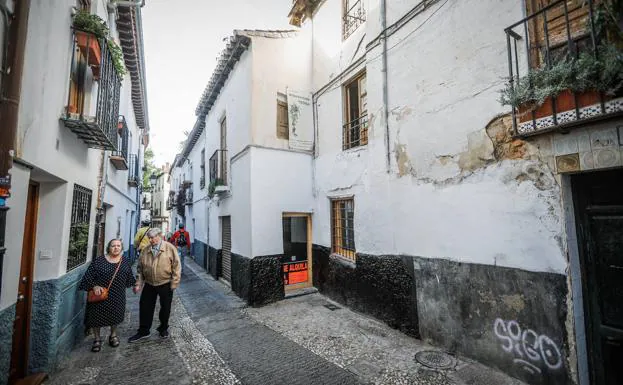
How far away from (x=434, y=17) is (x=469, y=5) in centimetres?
60

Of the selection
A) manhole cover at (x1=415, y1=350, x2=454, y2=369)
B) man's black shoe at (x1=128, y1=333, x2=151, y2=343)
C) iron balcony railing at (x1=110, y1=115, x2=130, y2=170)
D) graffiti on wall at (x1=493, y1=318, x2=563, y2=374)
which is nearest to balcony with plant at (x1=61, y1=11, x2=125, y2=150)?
iron balcony railing at (x1=110, y1=115, x2=130, y2=170)

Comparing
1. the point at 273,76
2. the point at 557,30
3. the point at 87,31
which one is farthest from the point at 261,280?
the point at 557,30

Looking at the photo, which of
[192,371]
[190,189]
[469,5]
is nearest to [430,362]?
[192,371]

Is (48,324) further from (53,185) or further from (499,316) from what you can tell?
(499,316)

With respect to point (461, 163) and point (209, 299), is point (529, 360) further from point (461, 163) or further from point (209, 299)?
point (209, 299)

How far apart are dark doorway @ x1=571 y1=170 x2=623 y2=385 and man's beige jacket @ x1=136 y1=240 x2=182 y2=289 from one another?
5498 millimetres

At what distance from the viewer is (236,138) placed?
26.3ft

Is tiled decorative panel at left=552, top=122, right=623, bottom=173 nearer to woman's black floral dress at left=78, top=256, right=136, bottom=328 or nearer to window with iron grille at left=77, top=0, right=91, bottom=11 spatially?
woman's black floral dress at left=78, top=256, right=136, bottom=328

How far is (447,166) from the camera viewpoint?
4359 millimetres

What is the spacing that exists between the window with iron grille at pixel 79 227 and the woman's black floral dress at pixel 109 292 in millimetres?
299

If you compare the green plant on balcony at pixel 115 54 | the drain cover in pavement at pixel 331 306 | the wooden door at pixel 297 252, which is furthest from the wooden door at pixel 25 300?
the drain cover in pavement at pixel 331 306

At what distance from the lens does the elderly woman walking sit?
432 centimetres

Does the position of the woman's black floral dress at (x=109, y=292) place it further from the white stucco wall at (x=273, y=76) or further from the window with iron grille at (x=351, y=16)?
the window with iron grille at (x=351, y=16)

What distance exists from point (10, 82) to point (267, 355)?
423 cm
